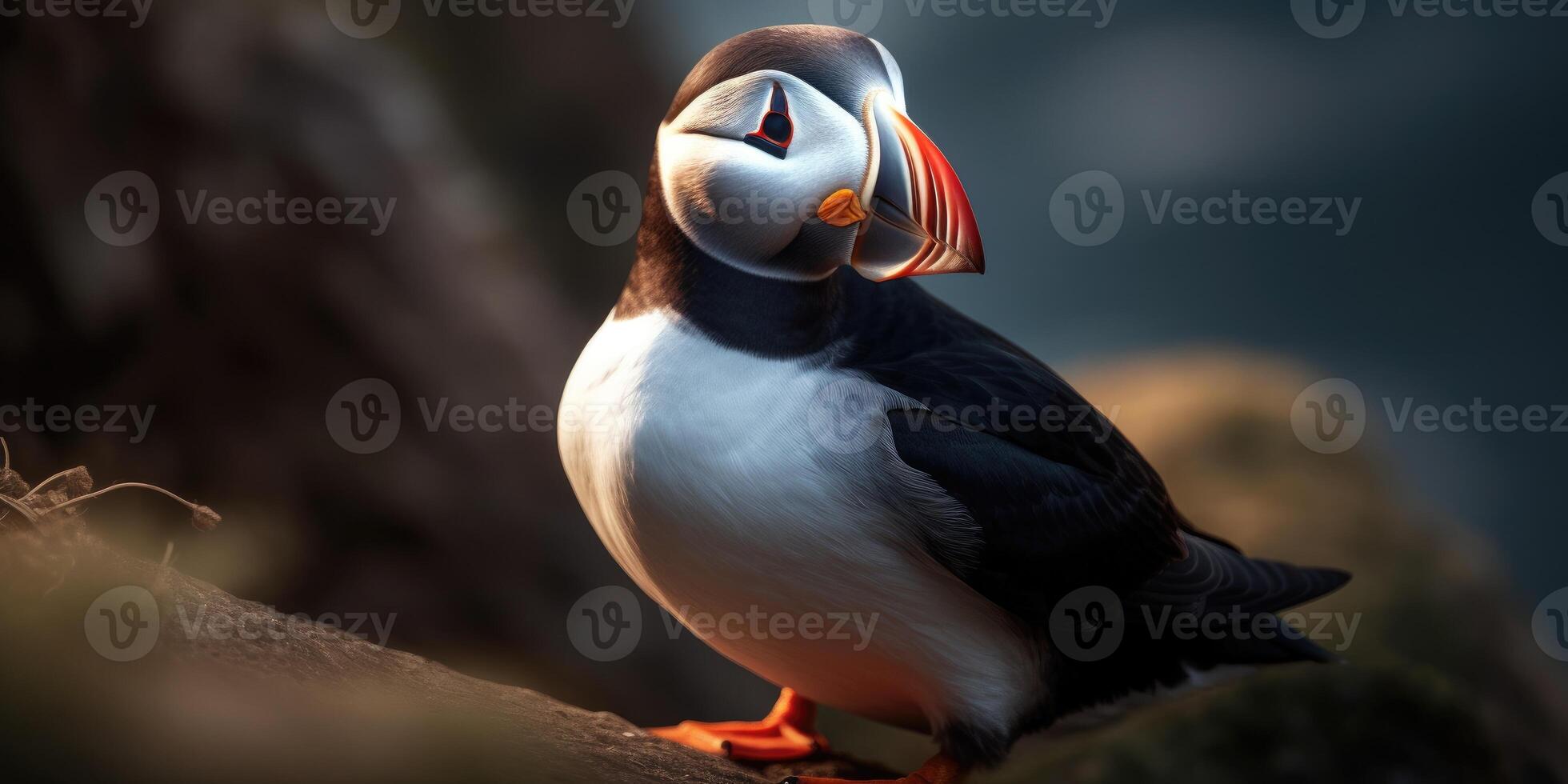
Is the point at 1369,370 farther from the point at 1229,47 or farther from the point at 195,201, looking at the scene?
the point at 195,201

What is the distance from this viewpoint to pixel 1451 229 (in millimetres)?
4004

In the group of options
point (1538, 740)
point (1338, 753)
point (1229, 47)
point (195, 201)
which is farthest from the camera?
point (1229, 47)

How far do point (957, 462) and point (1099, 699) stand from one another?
59cm

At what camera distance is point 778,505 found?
1.83 metres

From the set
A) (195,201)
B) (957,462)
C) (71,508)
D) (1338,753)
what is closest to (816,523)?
(957,462)
